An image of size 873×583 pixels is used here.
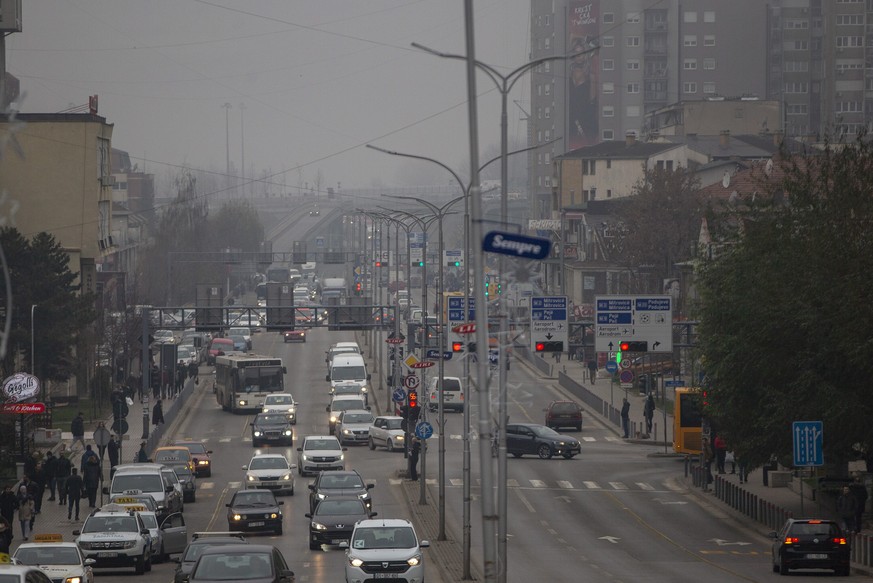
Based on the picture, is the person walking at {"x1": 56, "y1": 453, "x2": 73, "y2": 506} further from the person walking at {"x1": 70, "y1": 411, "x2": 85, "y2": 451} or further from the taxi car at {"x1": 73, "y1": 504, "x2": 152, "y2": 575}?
the taxi car at {"x1": 73, "y1": 504, "x2": 152, "y2": 575}

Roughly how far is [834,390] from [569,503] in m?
10.6

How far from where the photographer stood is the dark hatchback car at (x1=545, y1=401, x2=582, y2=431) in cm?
6688

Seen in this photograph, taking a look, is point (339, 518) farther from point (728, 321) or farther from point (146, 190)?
point (146, 190)

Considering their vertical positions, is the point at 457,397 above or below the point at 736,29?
below

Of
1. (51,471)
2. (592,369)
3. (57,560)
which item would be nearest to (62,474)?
(51,471)

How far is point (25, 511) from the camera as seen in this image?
1422 inches

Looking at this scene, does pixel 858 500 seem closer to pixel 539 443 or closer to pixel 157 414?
pixel 539 443

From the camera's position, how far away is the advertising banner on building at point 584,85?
18188 centimetres

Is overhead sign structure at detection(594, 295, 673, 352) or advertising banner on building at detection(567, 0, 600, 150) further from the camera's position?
advertising banner on building at detection(567, 0, 600, 150)

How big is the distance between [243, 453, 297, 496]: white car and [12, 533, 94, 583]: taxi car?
18.9 meters

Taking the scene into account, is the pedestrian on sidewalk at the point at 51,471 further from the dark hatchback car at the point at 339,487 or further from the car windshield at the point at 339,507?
the car windshield at the point at 339,507

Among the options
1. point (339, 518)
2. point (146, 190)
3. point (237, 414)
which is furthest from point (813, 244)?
point (146, 190)

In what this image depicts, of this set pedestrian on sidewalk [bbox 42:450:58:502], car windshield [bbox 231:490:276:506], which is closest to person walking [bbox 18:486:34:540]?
car windshield [bbox 231:490:276:506]

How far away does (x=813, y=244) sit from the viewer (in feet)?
129
